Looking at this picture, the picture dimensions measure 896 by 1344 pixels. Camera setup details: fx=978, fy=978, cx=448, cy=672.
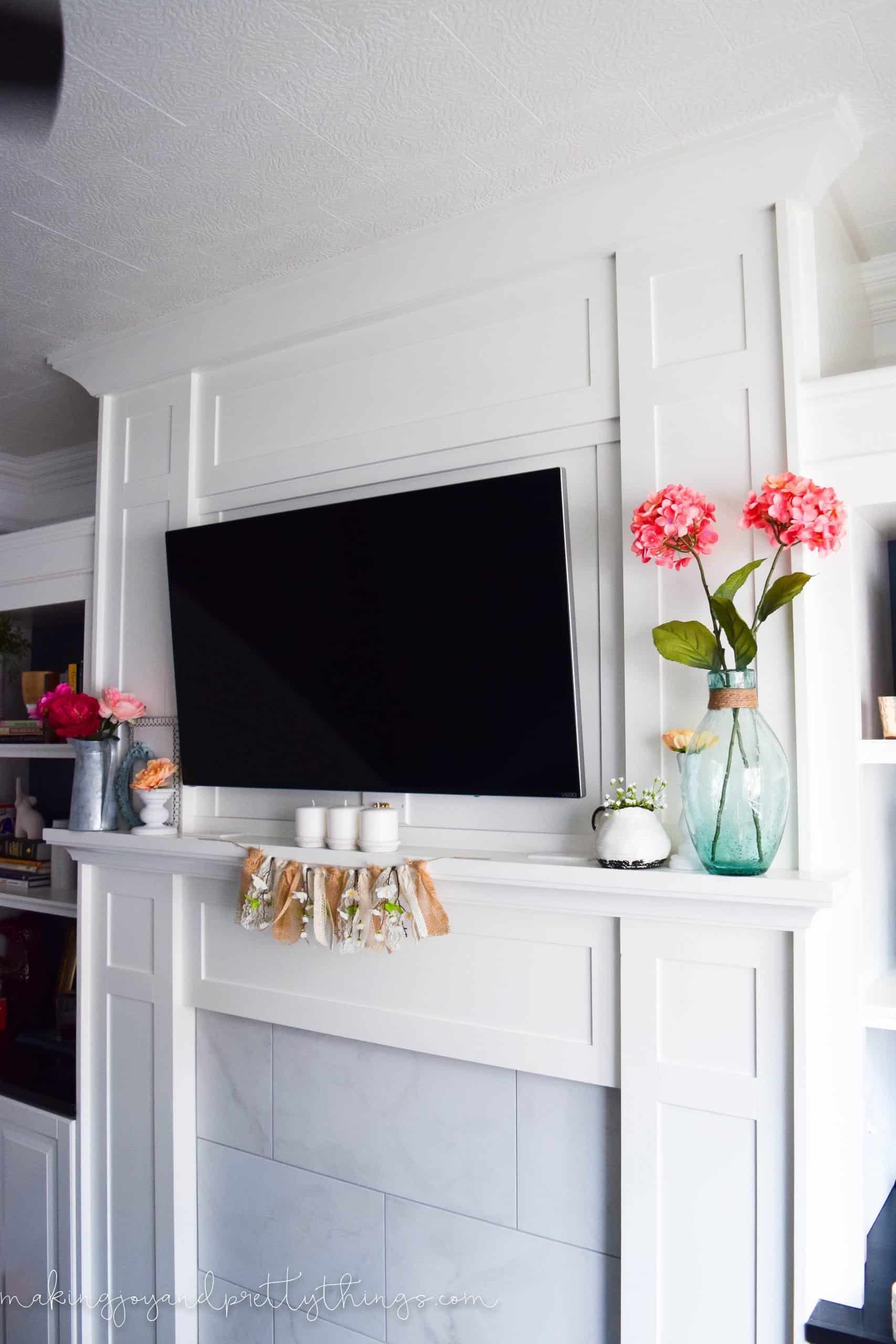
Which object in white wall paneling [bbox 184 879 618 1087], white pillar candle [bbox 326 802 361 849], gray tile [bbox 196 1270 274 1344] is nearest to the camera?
white wall paneling [bbox 184 879 618 1087]

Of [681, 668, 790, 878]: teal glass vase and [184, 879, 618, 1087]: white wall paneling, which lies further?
[184, 879, 618, 1087]: white wall paneling

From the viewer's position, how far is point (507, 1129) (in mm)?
1867

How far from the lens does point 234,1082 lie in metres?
2.27

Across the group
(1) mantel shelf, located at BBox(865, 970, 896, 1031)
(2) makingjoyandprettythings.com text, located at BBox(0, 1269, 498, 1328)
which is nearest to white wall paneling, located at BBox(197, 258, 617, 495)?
(1) mantel shelf, located at BBox(865, 970, 896, 1031)

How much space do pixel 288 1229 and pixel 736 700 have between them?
5.09 feet

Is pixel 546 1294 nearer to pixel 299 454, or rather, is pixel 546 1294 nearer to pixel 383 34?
pixel 299 454

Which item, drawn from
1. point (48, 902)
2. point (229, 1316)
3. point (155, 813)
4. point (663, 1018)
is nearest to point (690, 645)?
point (663, 1018)

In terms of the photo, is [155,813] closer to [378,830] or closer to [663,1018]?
[378,830]

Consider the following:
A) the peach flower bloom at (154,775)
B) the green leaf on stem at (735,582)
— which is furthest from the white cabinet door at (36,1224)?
the green leaf on stem at (735,582)

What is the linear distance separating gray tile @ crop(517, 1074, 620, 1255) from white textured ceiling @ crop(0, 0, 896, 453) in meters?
1.65

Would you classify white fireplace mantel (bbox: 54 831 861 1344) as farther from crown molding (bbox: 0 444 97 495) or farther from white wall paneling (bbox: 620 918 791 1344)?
crown molding (bbox: 0 444 97 495)

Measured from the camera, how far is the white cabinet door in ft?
8.06

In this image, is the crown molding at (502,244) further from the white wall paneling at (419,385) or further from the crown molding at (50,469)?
the crown molding at (50,469)

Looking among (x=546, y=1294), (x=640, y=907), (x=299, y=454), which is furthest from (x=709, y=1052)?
(x=299, y=454)
